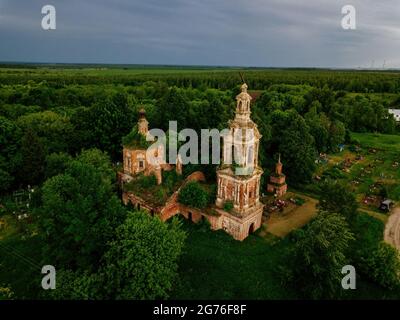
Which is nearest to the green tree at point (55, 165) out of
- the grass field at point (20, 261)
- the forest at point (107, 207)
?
the forest at point (107, 207)

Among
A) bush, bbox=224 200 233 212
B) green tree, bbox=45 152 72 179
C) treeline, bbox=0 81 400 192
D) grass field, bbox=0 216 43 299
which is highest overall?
treeline, bbox=0 81 400 192

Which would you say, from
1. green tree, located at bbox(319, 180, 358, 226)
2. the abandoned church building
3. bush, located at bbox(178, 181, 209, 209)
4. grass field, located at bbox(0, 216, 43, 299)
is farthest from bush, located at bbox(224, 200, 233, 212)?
grass field, located at bbox(0, 216, 43, 299)

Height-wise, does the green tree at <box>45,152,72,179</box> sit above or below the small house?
above

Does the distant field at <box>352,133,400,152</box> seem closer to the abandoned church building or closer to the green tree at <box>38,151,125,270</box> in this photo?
the abandoned church building

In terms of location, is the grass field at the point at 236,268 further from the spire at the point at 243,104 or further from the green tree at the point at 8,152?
the green tree at the point at 8,152

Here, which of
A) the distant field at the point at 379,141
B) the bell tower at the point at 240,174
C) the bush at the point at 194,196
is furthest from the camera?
the distant field at the point at 379,141

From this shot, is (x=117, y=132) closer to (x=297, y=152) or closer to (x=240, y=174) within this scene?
(x=240, y=174)

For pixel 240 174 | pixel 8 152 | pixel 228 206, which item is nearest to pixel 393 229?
pixel 240 174

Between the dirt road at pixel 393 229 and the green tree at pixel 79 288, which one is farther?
the dirt road at pixel 393 229
